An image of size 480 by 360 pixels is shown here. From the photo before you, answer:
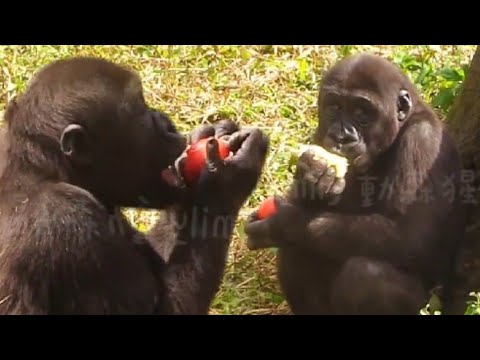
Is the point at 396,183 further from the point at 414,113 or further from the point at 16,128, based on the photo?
the point at 16,128

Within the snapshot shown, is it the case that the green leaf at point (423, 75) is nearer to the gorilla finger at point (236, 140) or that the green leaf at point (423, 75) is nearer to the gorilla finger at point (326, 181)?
the gorilla finger at point (326, 181)

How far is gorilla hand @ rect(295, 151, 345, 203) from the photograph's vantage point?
16.6 feet

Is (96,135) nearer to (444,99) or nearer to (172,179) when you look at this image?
(172,179)

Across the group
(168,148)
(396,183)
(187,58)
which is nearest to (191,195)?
(168,148)

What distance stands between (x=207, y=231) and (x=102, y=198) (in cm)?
51

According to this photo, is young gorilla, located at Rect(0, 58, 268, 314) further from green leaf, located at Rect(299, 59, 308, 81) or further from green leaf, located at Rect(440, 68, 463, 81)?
green leaf, located at Rect(299, 59, 308, 81)

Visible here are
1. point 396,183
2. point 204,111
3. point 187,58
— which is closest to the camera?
point 396,183

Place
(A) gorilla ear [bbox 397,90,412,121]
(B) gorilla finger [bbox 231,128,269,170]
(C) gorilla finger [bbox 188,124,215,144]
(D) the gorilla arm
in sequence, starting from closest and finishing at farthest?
(D) the gorilla arm → (B) gorilla finger [bbox 231,128,269,170] → (C) gorilla finger [bbox 188,124,215,144] → (A) gorilla ear [bbox 397,90,412,121]

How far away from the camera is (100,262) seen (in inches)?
165

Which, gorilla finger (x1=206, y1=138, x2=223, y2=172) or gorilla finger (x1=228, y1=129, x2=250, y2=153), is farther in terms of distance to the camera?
gorilla finger (x1=228, y1=129, x2=250, y2=153)

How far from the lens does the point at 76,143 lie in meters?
4.37

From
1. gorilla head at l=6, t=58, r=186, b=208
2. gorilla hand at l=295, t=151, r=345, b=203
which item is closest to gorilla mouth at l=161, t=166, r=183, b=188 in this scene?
gorilla head at l=6, t=58, r=186, b=208

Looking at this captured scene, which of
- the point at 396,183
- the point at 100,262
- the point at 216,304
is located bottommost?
the point at 216,304

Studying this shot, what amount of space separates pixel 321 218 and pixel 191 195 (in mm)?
790
